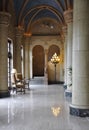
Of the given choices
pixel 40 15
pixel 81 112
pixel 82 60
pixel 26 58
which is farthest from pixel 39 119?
pixel 26 58

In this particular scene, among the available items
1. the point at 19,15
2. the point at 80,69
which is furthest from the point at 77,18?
the point at 19,15

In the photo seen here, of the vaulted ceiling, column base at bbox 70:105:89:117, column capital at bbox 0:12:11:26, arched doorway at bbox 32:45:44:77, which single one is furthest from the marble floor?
arched doorway at bbox 32:45:44:77

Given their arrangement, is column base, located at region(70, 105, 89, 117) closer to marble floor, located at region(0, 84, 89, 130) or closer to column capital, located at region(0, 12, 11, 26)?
marble floor, located at region(0, 84, 89, 130)

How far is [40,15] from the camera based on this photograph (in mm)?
22578

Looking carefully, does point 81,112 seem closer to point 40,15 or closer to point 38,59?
point 40,15

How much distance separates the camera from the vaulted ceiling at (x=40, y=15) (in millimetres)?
17375

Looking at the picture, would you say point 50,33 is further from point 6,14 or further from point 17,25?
point 6,14

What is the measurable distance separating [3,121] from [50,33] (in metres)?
17.3

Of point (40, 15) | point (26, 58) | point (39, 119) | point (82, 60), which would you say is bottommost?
point (39, 119)

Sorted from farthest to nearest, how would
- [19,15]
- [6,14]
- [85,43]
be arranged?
1. [19,15]
2. [6,14]
3. [85,43]

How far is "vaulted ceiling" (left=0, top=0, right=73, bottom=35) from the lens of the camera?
17.4 metres

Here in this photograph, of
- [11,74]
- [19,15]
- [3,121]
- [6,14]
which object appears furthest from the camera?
[19,15]

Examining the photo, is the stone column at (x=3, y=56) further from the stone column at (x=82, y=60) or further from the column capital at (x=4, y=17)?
the stone column at (x=82, y=60)

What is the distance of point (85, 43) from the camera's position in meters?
8.38
